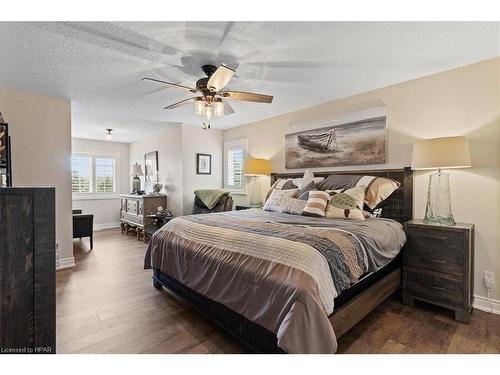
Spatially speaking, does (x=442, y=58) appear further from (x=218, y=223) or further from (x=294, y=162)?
(x=218, y=223)

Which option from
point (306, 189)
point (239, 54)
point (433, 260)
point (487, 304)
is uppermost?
point (239, 54)

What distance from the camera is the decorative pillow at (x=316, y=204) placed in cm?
261

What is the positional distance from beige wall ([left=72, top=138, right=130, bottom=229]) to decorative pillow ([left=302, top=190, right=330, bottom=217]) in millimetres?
5745

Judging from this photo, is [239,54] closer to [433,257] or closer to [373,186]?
[373,186]

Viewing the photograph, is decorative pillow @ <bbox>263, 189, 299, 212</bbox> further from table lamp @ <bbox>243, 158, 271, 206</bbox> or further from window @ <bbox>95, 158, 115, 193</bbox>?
window @ <bbox>95, 158, 115, 193</bbox>

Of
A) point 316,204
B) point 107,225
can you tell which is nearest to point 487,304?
point 316,204

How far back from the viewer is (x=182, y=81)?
2.72 meters

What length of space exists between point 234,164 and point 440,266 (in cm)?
370

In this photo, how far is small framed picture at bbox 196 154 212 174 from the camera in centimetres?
489

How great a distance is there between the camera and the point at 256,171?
13.2 feet
